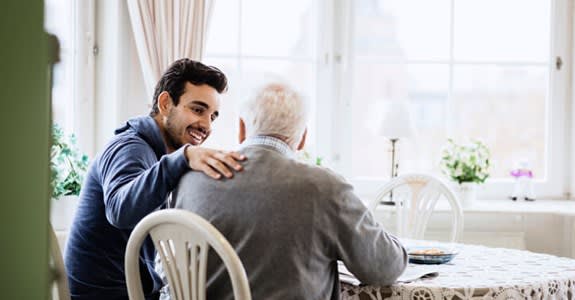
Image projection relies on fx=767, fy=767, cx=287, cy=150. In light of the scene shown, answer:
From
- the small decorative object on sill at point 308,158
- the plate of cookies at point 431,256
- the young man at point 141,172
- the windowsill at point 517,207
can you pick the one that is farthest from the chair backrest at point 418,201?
the young man at point 141,172

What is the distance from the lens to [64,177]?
309 centimetres

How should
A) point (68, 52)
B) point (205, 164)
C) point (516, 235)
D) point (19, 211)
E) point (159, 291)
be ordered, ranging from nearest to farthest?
point (19, 211), point (205, 164), point (159, 291), point (68, 52), point (516, 235)

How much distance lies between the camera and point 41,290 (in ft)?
1.59

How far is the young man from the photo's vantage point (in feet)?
5.83

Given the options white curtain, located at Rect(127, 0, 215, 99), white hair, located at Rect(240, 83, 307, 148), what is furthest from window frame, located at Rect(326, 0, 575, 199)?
white hair, located at Rect(240, 83, 307, 148)

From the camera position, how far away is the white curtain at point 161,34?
137 inches

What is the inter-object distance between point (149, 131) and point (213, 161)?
0.42m

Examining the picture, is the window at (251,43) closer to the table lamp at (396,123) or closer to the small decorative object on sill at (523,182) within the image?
the table lamp at (396,123)

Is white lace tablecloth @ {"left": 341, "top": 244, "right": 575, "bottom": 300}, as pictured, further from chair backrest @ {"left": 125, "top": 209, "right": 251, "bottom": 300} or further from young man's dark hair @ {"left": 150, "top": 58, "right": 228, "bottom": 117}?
young man's dark hair @ {"left": 150, "top": 58, "right": 228, "bottom": 117}

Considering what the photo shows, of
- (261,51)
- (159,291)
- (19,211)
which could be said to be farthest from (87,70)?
(19,211)

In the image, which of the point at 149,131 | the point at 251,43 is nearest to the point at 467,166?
the point at 251,43

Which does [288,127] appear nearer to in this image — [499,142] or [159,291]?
[159,291]

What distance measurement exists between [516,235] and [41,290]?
3553mm

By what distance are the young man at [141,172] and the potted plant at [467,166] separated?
176cm
